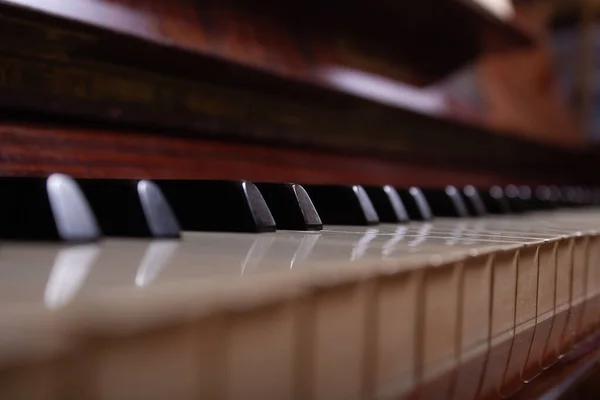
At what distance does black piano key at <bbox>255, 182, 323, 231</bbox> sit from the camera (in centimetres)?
66

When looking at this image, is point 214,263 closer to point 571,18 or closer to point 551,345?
point 551,345

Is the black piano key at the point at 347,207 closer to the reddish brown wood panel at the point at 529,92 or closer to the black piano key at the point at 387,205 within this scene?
the black piano key at the point at 387,205

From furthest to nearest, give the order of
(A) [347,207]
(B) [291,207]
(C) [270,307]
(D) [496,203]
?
(D) [496,203], (A) [347,207], (B) [291,207], (C) [270,307]

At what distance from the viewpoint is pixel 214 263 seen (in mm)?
360

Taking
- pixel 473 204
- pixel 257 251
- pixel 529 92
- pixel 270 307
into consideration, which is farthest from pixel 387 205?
pixel 529 92

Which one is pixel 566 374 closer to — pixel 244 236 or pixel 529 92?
pixel 244 236

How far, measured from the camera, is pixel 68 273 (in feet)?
1.00

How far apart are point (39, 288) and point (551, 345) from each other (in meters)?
0.48

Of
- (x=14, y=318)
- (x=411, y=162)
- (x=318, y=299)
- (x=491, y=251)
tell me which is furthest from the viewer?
(x=411, y=162)

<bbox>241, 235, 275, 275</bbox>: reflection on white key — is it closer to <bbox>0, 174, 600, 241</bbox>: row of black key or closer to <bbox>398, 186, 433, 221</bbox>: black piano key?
<bbox>0, 174, 600, 241</bbox>: row of black key

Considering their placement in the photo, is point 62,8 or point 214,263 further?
point 62,8

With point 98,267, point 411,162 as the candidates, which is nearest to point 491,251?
point 98,267

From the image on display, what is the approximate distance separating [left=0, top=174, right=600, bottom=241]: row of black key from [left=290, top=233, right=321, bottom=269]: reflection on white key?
5 centimetres

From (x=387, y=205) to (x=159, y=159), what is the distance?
0.97 ft
